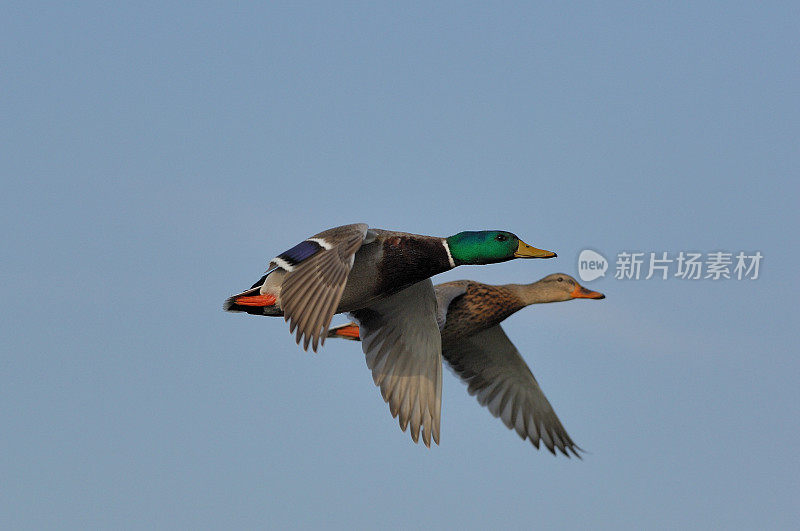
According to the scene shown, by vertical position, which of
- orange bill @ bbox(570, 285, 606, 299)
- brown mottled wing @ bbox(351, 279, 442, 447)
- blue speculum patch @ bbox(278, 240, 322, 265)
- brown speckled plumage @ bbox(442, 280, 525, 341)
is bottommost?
brown mottled wing @ bbox(351, 279, 442, 447)

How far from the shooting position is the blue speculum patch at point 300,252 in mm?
10281

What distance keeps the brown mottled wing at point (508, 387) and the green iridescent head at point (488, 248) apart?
2782 mm

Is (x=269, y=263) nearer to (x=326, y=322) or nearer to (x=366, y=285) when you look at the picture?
(x=366, y=285)

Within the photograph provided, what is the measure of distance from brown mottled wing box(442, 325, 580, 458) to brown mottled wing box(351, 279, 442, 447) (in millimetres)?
2045

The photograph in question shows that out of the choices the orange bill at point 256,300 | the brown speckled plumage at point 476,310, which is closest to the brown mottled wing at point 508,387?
the brown speckled plumage at point 476,310

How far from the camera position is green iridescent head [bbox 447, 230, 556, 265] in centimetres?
1153

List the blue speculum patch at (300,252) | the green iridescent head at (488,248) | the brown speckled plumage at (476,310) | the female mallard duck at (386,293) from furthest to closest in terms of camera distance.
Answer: the brown speckled plumage at (476,310) → the green iridescent head at (488,248) → the blue speculum patch at (300,252) → the female mallard duck at (386,293)

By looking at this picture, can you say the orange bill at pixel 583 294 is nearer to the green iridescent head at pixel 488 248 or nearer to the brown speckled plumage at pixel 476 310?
the brown speckled plumage at pixel 476 310

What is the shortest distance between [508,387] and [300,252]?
16.7 feet

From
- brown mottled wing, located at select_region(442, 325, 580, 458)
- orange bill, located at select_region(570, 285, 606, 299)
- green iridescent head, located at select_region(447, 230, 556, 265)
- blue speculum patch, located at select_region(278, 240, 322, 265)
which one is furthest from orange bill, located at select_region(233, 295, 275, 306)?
orange bill, located at select_region(570, 285, 606, 299)

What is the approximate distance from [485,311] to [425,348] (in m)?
1.47

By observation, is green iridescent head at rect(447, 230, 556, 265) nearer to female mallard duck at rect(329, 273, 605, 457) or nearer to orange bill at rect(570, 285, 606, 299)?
female mallard duck at rect(329, 273, 605, 457)

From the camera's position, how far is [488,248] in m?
11.6

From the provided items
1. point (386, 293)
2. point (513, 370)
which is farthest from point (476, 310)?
point (386, 293)
